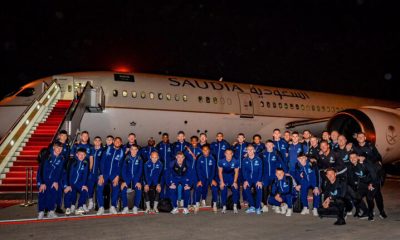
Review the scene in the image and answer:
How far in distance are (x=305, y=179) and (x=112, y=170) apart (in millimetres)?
3999

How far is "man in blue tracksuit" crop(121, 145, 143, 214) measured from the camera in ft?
25.7

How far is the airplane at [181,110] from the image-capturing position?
12.0 metres

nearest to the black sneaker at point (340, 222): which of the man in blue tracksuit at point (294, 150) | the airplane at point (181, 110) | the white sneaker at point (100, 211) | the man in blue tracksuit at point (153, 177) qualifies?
the man in blue tracksuit at point (294, 150)

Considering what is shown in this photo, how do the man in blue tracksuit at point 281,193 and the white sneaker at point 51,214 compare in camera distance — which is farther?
the man in blue tracksuit at point 281,193

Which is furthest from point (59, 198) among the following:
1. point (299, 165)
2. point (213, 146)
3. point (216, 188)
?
point (299, 165)

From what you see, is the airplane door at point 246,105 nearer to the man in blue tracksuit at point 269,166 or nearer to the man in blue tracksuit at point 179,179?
the man in blue tracksuit at point 269,166

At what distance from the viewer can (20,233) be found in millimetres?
5926

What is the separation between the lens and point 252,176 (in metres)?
8.04

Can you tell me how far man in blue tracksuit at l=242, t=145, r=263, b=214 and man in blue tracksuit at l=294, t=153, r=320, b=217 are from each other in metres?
0.81

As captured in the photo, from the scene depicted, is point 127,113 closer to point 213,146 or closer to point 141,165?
point 213,146

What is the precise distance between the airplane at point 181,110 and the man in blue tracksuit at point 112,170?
7.12 feet

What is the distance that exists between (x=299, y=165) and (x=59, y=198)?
4.94 metres

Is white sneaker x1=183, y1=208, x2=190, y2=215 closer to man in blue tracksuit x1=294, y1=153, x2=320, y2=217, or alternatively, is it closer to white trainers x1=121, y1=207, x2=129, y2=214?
white trainers x1=121, y1=207, x2=129, y2=214

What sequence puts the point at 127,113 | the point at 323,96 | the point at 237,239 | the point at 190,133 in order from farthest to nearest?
the point at 323,96, the point at 190,133, the point at 127,113, the point at 237,239
